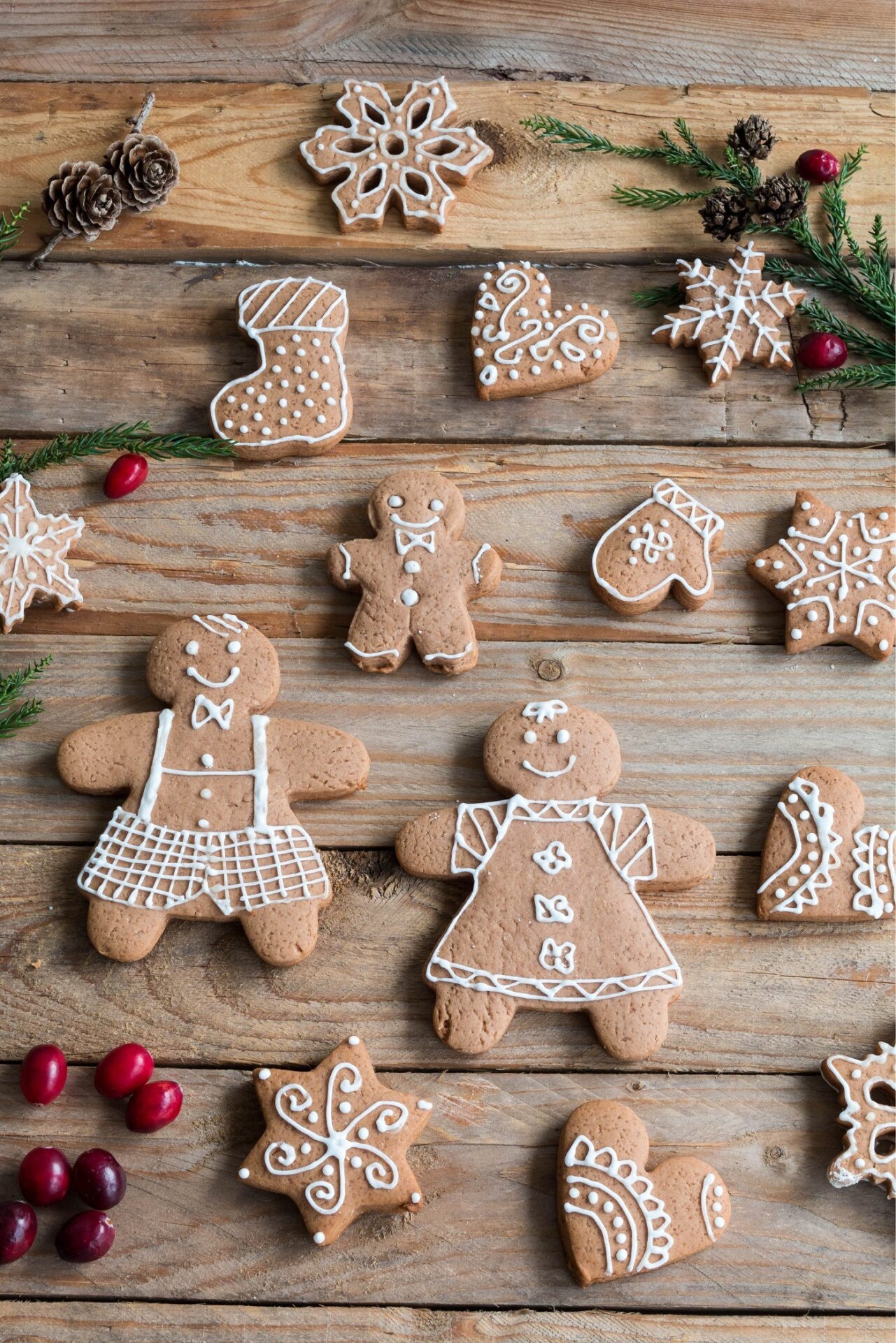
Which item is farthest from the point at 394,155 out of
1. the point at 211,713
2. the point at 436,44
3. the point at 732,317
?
the point at 211,713

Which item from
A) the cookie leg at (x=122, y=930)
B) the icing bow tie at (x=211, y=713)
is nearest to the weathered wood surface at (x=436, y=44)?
the icing bow tie at (x=211, y=713)

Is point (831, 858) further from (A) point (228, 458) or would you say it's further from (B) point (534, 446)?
(A) point (228, 458)

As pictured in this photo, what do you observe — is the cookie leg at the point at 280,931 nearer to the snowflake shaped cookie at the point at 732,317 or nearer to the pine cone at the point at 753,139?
the snowflake shaped cookie at the point at 732,317

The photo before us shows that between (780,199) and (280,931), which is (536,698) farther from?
(780,199)

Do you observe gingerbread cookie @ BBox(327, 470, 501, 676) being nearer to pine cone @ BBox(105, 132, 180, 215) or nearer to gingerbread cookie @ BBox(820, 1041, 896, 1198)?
pine cone @ BBox(105, 132, 180, 215)

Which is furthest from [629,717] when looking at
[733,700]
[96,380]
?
[96,380]

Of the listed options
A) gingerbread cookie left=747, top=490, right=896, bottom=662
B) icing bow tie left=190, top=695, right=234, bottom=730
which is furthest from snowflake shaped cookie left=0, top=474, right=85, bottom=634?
gingerbread cookie left=747, top=490, right=896, bottom=662
